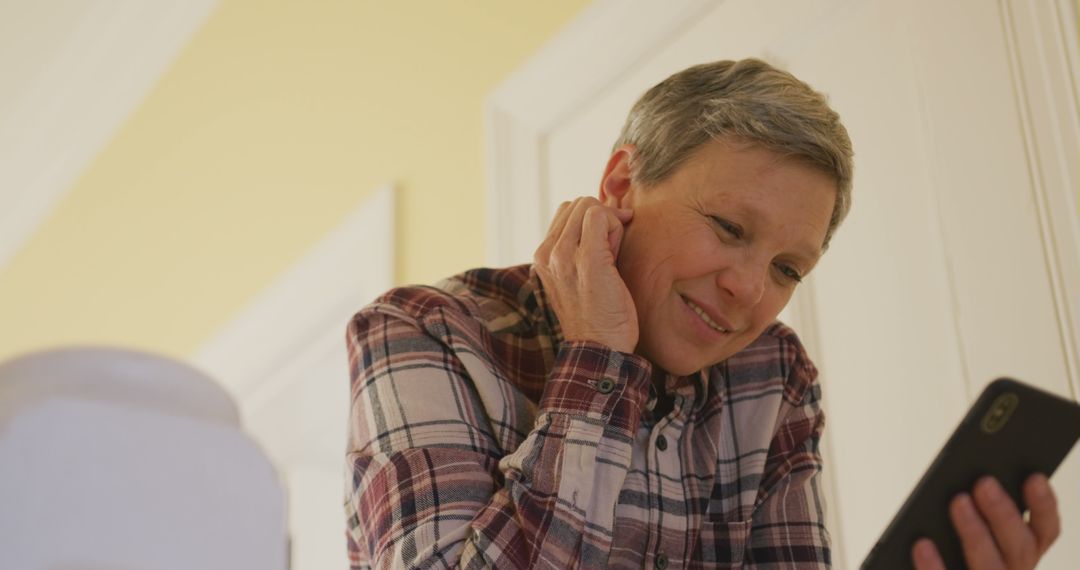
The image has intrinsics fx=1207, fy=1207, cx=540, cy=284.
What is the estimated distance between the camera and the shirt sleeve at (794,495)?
125 cm

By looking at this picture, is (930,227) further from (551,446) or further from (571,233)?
(551,446)

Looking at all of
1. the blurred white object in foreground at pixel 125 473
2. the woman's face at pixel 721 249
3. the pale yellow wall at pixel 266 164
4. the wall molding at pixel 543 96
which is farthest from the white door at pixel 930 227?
the blurred white object in foreground at pixel 125 473

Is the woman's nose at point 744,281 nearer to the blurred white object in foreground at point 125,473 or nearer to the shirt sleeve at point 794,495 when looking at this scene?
the shirt sleeve at point 794,495

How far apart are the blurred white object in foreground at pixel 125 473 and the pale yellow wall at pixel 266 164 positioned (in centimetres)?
217

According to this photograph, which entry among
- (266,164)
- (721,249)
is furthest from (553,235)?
(266,164)

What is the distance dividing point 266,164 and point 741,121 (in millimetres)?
2329

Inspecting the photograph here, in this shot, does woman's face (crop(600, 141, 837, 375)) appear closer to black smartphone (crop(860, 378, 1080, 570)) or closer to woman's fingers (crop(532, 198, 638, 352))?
woman's fingers (crop(532, 198, 638, 352))

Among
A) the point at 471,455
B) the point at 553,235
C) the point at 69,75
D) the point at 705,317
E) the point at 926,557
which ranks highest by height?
the point at 69,75

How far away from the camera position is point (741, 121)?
124 cm

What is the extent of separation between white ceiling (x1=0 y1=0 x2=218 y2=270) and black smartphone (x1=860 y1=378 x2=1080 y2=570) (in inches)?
125

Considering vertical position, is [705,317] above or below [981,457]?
above

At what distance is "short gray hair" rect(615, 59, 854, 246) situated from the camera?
1.24 metres

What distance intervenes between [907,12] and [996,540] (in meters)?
0.90

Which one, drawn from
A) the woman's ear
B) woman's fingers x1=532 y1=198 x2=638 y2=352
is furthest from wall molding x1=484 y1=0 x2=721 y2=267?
woman's fingers x1=532 y1=198 x2=638 y2=352
